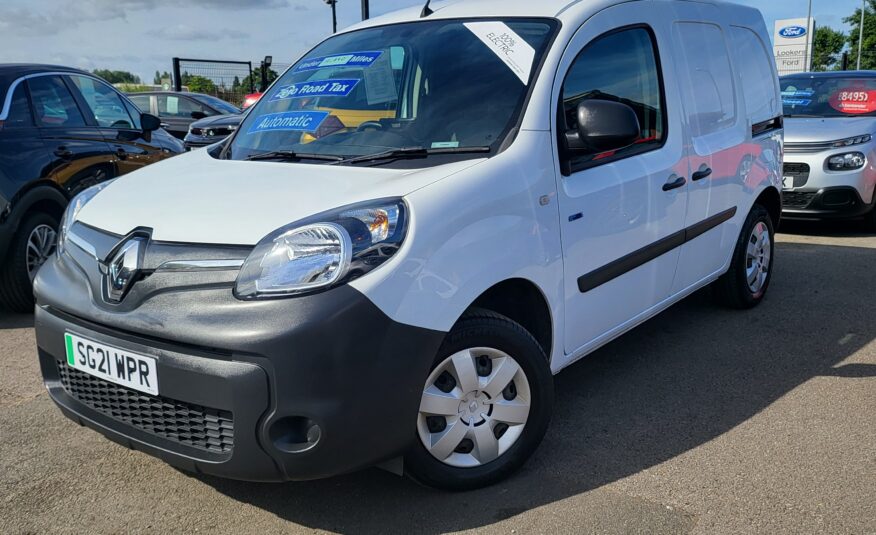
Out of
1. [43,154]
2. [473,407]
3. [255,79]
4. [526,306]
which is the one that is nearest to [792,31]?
[255,79]

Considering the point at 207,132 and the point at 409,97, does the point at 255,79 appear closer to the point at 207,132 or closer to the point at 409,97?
the point at 207,132

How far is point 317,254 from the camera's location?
239cm

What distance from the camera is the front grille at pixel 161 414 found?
96.1 inches

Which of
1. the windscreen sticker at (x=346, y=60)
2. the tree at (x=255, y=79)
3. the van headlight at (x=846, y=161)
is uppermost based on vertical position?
the tree at (x=255, y=79)

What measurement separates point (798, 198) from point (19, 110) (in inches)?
263

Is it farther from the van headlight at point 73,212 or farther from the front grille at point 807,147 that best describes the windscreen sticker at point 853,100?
the van headlight at point 73,212

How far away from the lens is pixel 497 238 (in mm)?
2760

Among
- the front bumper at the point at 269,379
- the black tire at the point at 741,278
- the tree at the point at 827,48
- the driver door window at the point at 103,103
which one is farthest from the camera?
the tree at the point at 827,48

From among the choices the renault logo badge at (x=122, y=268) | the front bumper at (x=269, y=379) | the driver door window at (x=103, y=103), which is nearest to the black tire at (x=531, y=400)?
the front bumper at (x=269, y=379)

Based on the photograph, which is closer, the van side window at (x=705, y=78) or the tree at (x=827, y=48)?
the van side window at (x=705, y=78)

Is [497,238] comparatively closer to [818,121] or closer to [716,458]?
[716,458]

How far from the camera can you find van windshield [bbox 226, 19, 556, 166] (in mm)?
3098

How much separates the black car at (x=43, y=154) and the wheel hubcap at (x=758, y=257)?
4.52 metres

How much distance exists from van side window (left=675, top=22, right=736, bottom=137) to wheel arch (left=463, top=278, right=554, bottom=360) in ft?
5.05
